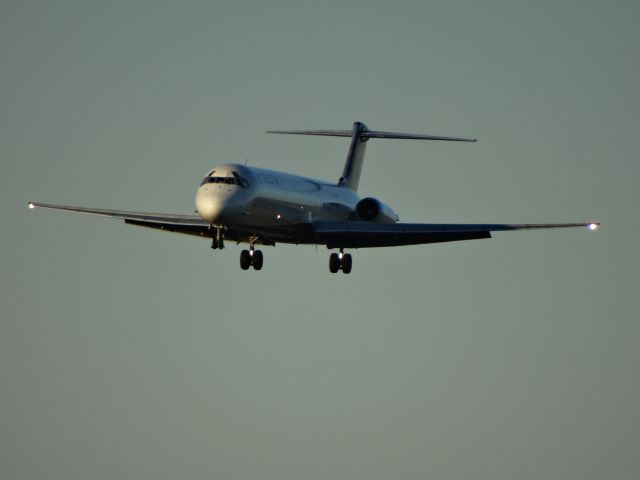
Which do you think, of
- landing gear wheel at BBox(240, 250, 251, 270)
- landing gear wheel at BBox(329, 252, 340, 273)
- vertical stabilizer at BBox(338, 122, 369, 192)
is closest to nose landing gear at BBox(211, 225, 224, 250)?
landing gear wheel at BBox(240, 250, 251, 270)

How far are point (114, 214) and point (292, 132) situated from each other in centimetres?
1256

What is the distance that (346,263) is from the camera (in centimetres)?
6150

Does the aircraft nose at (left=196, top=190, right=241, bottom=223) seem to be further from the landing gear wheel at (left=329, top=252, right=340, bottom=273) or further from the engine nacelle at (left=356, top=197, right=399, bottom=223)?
the engine nacelle at (left=356, top=197, right=399, bottom=223)

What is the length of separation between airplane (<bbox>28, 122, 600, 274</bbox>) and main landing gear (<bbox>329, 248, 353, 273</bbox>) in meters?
0.04

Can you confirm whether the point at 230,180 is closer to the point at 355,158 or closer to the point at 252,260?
the point at 252,260

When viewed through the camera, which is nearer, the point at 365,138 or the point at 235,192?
the point at 235,192

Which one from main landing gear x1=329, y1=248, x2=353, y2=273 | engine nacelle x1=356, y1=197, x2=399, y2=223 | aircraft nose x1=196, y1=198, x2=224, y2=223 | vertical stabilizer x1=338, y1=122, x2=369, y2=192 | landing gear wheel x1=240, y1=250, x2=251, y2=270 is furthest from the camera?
vertical stabilizer x1=338, y1=122, x2=369, y2=192

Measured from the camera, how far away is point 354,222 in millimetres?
62062

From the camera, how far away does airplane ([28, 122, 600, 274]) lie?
2164 inches

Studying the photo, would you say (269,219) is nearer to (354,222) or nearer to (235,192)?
(235,192)

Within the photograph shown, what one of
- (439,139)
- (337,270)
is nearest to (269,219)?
(337,270)

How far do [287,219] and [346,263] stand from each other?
4.74 m

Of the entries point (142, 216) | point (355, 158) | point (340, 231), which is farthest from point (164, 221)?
point (355, 158)

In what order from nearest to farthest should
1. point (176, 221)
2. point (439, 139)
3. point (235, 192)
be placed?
point (235, 192)
point (176, 221)
point (439, 139)
